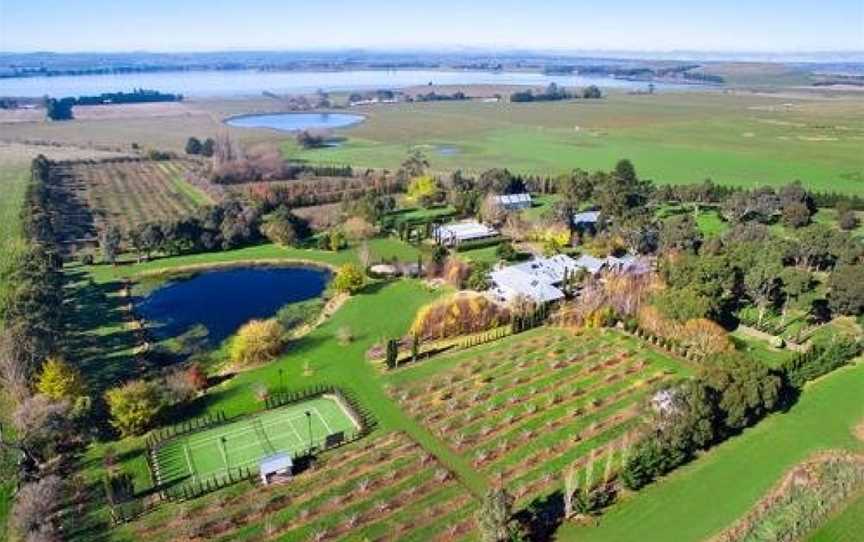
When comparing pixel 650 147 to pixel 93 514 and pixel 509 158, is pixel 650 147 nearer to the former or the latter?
pixel 509 158

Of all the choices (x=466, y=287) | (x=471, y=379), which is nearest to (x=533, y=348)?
(x=471, y=379)

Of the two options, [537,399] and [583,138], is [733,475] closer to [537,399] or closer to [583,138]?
[537,399]

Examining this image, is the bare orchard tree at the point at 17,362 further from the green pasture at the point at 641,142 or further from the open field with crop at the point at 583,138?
the open field with crop at the point at 583,138

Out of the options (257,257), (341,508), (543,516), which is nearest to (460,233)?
(257,257)

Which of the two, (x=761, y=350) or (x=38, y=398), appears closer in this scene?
(x=38, y=398)

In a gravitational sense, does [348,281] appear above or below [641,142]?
below

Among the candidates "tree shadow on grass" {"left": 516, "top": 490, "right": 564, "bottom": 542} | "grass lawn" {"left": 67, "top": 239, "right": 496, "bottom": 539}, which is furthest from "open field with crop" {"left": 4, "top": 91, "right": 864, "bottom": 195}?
"tree shadow on grass" {"left": 516, "top": 490, "right": 564, "bottom": 542}

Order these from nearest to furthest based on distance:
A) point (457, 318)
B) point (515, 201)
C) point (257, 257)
Answer: point (457, 318), point (257, 257), point (515, 201)
